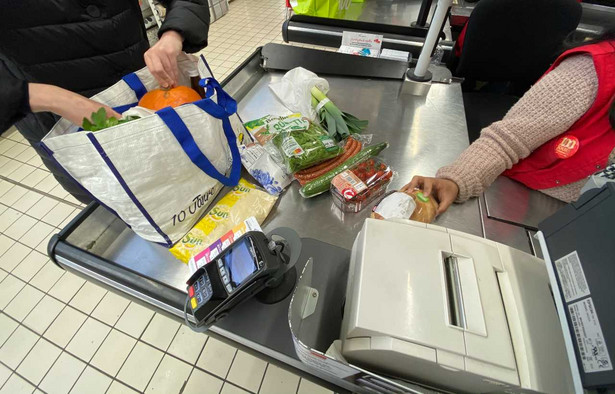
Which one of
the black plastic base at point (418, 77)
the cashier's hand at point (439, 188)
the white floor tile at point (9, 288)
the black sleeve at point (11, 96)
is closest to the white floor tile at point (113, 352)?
the white floor tile at point (9, 288)

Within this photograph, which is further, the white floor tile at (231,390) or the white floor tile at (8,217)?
the white floor tile at (8,217)

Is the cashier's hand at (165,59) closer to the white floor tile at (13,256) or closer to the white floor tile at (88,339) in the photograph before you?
the white floor tile at (88,339)

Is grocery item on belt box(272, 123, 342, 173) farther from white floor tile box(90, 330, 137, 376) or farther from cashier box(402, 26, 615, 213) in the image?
white floor tile box(90, 330, 137, 376)

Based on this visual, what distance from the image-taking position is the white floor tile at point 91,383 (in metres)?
1.14

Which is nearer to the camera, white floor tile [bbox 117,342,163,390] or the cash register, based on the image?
the cash register

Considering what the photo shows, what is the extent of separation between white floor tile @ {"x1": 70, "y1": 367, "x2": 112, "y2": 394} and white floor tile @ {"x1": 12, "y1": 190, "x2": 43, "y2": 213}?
4.21 feet

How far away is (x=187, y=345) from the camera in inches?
49.5

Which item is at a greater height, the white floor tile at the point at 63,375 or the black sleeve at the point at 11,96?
the black sleeve at the point at 11,96

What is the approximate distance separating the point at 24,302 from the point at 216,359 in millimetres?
1107

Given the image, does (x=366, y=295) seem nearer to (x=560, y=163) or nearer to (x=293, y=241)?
(x=293, y=241)

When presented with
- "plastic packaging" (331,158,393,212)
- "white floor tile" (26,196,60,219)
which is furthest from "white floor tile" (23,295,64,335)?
"plastic packaging" (331,158,393,212)

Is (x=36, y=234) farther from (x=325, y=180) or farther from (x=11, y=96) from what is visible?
(x=325, y=180)

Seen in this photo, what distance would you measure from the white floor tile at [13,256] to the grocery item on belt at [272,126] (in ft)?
5.51

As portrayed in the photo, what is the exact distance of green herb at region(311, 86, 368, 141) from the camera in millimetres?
976
